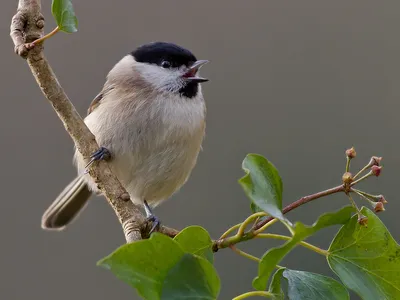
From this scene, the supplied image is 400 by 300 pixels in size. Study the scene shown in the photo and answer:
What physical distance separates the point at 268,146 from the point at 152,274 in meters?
1.93

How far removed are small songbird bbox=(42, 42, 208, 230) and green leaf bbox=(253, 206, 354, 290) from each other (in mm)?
671

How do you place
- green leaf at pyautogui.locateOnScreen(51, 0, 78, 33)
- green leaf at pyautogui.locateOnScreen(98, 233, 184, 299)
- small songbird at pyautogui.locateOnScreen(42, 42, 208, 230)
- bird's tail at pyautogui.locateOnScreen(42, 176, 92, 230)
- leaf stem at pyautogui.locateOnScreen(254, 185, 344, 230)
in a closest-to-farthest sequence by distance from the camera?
1. green leaf at pyautogui.locateOnScreen(98, 233, 184, 299)
2. leaf stem at pyautogui.locateOnScreen(254, 185, 344, 230)
3. green leaf at pyautogui.locateOnScreen(51, 0, 78, 33)
4. small songbird at pyautogui.locateOnScreen(42, 42, 208, 230)
5. bird's tail at pyautogui.locateOnScreen(42, 176, 92, 230)

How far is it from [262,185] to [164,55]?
3.01ft

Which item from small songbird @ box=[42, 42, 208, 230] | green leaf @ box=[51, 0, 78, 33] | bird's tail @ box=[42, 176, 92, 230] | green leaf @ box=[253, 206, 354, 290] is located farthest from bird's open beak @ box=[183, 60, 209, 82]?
green leaf @ box=[253, 206, 354, 290]

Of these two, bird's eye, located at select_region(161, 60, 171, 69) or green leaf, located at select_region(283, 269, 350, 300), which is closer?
green leaf, located at select_region(283, 269, 350, 300)

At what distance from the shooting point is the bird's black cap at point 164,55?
140 centimetres

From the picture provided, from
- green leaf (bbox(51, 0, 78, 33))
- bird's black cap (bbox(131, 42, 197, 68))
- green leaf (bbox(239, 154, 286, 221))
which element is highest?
green leaf (bbox(51, 0, 78, 33))

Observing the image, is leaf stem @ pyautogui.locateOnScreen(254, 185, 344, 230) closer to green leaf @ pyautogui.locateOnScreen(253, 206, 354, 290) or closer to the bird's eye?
green leaf @ pyautogui.locateOnScreen(253, 206, 354, 290)

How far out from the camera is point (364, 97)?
8.05 feet

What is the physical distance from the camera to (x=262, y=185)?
21.2 inches

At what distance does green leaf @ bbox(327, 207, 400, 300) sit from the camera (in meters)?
0.59

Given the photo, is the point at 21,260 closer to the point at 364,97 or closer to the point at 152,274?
the point at 364,97

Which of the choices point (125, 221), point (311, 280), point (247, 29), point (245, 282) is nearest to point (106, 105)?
point (125, 221)

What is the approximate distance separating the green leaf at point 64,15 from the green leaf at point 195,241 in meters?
0.29
